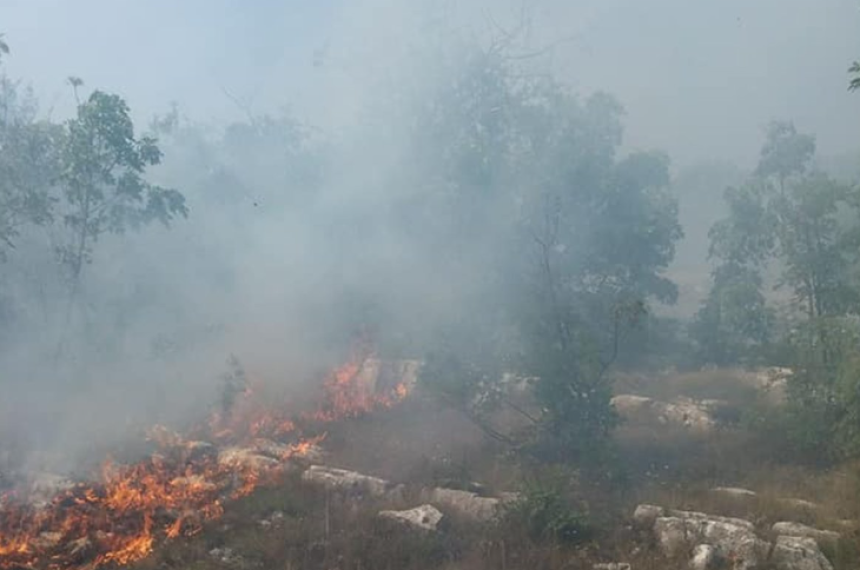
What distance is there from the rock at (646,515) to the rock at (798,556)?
196 cm

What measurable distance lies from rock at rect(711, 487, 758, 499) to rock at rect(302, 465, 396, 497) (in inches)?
236

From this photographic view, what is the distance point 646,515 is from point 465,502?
314 cm

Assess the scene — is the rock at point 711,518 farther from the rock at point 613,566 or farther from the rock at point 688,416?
the rock at point 688,416

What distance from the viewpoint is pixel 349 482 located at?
1391 cm

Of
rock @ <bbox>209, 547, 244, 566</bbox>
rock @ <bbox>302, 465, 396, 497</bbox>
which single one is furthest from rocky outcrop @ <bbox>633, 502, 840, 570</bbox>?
rock @ <bbox>209, 547, 244, 566</bbox>

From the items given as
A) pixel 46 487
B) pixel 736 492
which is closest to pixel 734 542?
pixel 736 492

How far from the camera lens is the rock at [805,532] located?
398 inches

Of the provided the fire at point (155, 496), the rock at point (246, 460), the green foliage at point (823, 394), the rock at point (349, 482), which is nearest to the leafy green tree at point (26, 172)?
the fire at point (155, 496)

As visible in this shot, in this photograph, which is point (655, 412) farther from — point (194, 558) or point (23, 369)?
point (23, 369)

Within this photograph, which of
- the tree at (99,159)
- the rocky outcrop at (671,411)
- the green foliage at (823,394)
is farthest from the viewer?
the tree at (99,159)

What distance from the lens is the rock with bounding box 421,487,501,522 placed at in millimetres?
12469

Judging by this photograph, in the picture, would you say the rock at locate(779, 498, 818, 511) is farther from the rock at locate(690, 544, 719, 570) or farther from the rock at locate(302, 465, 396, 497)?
the rock at locate(302, 465, 396, 497)

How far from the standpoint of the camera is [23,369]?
18.6 m

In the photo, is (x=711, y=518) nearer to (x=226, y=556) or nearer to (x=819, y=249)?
(x=226, y=556)
